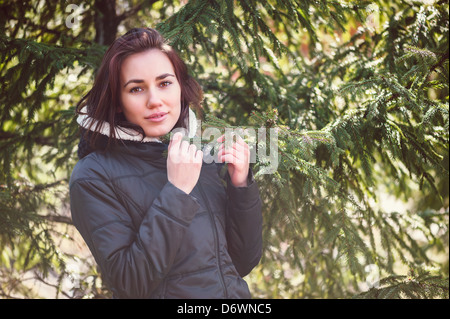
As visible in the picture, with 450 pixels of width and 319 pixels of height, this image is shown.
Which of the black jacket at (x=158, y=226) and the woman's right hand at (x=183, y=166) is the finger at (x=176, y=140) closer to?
the woman's right hand at (x=183, y=166)

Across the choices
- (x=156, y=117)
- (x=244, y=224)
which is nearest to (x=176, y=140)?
(x=156, y=117)

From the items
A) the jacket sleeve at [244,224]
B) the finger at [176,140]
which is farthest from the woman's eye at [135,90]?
the jacket sleeve at [244,224]

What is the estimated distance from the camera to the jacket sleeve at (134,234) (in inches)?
59.4

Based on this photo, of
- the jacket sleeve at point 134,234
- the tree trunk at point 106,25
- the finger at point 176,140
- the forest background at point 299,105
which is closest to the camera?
the jacket sleeve at point 134,234

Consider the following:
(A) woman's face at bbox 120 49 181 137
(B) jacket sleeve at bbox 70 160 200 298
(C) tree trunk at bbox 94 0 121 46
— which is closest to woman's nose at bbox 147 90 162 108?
(A) woman's face at bbox 120 49 181 137

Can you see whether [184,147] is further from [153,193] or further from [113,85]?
[113,85]

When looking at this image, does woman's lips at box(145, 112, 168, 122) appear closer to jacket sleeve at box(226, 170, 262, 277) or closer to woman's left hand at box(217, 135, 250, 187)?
woman's left hand at box(217, 135, 250, 187)

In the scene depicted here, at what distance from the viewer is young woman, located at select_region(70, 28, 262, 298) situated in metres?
1.53

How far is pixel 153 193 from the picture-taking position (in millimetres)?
1698

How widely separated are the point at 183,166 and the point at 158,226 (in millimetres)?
230

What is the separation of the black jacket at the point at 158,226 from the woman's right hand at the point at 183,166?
Answer: 0.04 metres

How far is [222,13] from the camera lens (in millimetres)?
2264

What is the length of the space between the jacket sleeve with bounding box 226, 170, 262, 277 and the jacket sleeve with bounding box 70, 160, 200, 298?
0.26 meters

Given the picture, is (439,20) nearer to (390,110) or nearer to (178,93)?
(390,110)
